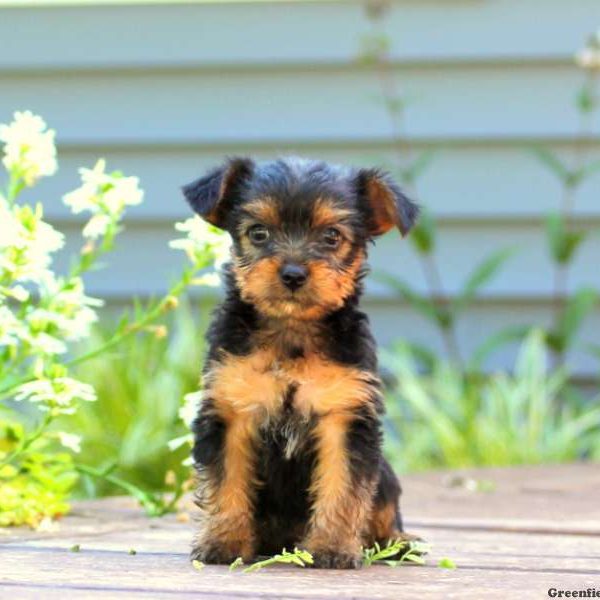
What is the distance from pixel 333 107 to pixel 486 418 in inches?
83.0

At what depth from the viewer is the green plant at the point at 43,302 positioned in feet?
13.8

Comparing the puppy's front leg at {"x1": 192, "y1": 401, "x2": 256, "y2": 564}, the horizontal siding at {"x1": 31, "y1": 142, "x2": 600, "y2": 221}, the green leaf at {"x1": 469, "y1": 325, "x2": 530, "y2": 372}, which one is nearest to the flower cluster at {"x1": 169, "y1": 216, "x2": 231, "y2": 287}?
the puppy's front leg at {"x1": 192, "y1": 401, "x2": 256, "y2": 564}

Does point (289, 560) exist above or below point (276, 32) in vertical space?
below

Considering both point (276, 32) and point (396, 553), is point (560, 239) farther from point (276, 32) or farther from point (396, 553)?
point (396, 553)

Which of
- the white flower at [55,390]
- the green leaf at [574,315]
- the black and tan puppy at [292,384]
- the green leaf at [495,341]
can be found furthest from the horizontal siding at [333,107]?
the black and tan puppy at [292,384]

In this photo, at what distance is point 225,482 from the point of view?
370 centimetres

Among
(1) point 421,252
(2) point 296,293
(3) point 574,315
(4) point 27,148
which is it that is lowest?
(2) point 296,293

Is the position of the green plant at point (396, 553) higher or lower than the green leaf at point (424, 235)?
lower

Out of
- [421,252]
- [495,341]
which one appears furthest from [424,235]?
[495,341]

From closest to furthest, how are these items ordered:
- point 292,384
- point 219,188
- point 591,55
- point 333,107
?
point 292,384, point 219,188, point 591,55, point 333,107

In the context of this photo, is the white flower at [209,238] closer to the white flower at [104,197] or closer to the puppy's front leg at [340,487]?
the white flower at [104,197]

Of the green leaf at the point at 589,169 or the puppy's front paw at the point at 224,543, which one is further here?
the green leaf at the point at 589,169

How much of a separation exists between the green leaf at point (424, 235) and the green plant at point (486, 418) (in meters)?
0.59

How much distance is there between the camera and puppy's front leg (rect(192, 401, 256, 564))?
3672 mm
